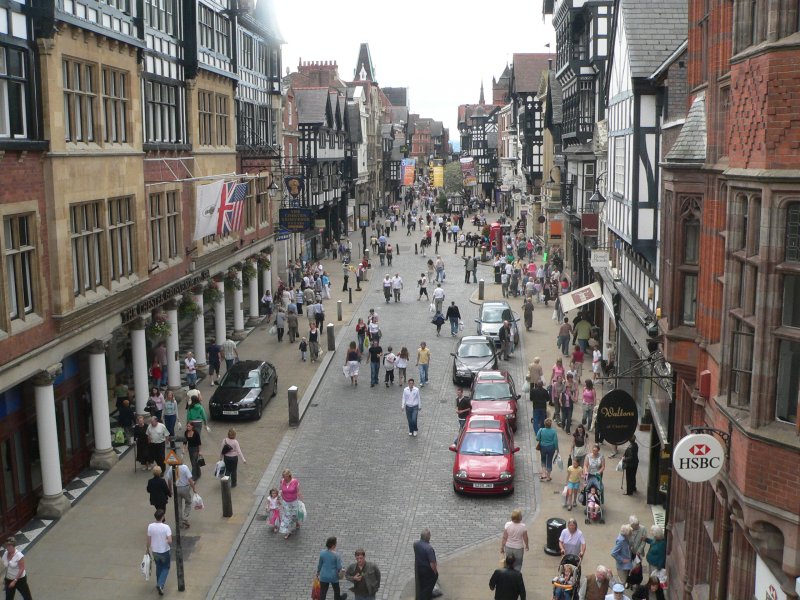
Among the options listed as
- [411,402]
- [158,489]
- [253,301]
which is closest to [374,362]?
[411,402]

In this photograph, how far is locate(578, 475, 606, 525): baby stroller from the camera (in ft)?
58.2

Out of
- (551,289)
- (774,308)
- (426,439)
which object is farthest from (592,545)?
(551,289)

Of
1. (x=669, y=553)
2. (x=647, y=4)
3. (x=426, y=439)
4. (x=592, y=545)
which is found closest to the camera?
(x=669, y=553)

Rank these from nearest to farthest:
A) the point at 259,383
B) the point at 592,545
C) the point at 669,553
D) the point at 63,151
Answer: the point at 669,553 → the point at 592,545 → the point at 63,151 → the point at 259,383

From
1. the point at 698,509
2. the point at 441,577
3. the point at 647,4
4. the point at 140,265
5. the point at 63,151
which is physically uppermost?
the point at 647,4

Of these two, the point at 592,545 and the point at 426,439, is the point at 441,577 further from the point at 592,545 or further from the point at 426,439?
the point at 426,439

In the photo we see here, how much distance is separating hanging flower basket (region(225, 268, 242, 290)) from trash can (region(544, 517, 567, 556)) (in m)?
19.7

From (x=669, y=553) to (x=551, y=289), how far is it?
28534 mm

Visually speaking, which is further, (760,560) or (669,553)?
(669,553)

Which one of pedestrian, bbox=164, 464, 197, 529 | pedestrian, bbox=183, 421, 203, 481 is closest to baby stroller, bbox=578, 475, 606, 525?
pedestrian, bbox=164, 464, 197, 529

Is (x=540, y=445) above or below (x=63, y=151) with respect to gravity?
below

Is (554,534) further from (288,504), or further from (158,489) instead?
(158,489)

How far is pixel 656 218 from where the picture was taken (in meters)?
20.6

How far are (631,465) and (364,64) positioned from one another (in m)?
125
